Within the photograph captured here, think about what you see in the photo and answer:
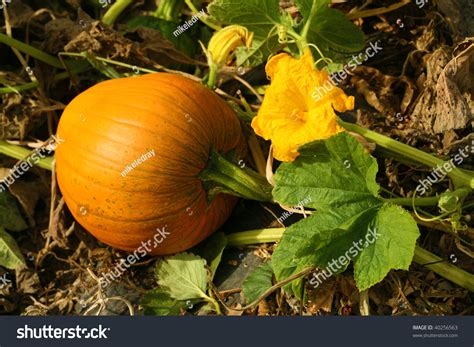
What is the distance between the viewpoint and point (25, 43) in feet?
9.91

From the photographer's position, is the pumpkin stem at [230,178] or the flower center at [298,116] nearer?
the flower center at [298,116]

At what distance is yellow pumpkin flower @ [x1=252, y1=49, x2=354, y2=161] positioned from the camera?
7.47 feet

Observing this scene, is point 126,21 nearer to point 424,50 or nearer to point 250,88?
point 250,88

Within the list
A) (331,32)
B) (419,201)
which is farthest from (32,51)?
(419,201)

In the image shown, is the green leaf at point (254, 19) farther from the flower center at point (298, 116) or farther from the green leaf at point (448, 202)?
the green leaf at point (448, 202)

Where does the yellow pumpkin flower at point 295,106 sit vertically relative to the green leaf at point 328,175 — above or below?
above

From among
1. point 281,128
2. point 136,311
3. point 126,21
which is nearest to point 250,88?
point 281,128

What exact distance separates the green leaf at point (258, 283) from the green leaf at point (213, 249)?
0.14m

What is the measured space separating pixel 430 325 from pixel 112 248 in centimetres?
117

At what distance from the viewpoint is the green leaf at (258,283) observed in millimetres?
2426

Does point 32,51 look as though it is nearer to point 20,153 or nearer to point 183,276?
point 20,153

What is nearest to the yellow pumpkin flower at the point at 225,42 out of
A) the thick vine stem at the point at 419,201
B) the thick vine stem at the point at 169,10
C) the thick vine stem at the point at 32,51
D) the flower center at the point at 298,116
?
the thick vine stem at the point at 169,10

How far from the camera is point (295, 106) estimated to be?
2.34 meters

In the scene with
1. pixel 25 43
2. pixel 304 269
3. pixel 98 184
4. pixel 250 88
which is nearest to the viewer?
pixel 304 269
